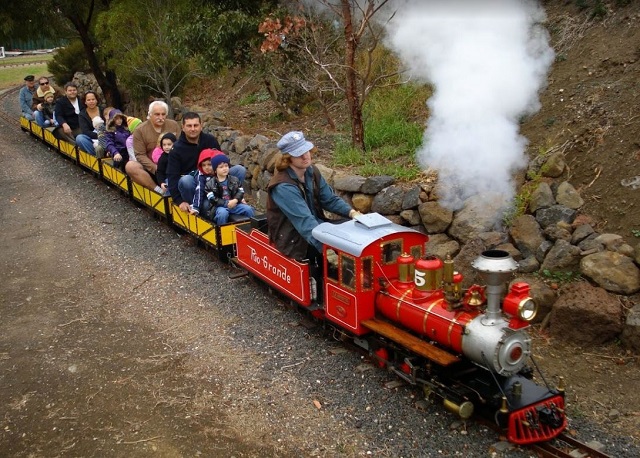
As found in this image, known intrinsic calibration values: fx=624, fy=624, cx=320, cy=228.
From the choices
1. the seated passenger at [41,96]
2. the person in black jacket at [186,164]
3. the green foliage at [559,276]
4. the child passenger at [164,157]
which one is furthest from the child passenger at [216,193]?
the seated passenger at [41,96]

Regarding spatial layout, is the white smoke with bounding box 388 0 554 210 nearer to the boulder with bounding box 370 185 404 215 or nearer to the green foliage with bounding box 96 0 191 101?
the boulder with bounding box 370 185 404 215

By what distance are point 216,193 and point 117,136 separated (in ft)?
14.0

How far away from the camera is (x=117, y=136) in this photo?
12.3 m

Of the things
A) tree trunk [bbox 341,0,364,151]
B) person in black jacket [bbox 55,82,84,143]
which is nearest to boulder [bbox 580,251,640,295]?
tree trunk [bbox 341,0,364,151]

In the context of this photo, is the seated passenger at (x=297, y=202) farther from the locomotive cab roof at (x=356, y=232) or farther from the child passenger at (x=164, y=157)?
the child passenger at (x=164, y=157)

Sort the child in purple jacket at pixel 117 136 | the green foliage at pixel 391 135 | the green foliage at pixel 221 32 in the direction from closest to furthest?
the green foliage at pixel 391 135 < the green foliage at pixel 221 32 < the child in purple jacket at pixel 117 136

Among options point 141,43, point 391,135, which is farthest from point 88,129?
point 391,135

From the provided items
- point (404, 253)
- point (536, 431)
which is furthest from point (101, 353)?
point (536, 431)

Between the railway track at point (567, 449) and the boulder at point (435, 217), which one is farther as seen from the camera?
the boulder at point (435, 217)

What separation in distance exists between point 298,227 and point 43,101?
1337cm

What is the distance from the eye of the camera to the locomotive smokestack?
4.75m

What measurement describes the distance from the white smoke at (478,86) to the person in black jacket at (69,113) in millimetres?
8586

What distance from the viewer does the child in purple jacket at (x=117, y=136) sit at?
40.0ft

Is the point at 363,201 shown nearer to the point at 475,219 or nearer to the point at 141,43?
the point at 475,219
